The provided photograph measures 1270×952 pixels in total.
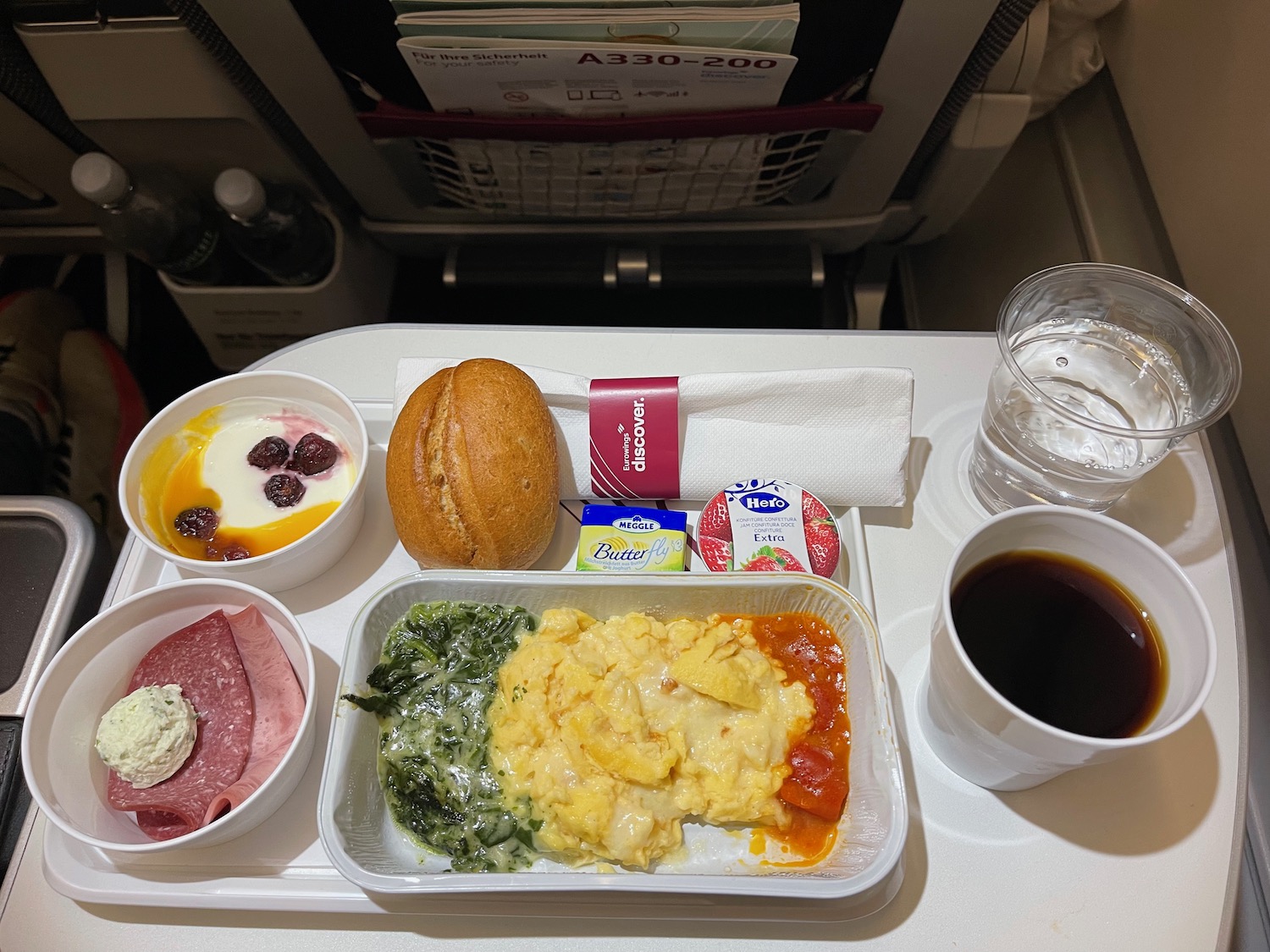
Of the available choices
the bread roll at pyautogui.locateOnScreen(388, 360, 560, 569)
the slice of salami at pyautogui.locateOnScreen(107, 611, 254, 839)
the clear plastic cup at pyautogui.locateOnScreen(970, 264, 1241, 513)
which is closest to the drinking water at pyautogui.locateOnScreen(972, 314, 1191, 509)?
the clear plastic cup at pyautogui.locateOnScreen(970, 264, 1241, 513)

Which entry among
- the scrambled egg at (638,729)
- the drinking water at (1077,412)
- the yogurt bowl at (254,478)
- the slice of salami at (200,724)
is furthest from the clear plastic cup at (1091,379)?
the slice of salami at (200,724)

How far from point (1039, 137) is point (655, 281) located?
0.82 m

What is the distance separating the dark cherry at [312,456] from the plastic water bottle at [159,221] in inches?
24.3

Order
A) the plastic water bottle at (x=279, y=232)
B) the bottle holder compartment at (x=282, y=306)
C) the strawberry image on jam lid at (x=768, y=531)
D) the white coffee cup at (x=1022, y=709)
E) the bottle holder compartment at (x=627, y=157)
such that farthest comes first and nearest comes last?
the bottle holder compartment at (x=282, y=306), the plastic water bottle at (x=279, y=232), the bottle holder compartment at (x=627, y=157), the strawberry image on jam lid at (x=768, y=531), the white coffee cup at (x=1022, y=709)

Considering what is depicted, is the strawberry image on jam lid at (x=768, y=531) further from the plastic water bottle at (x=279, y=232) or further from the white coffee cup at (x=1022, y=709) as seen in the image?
the plastic water bottle at (x=279, y=232)

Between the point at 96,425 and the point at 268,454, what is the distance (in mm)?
935

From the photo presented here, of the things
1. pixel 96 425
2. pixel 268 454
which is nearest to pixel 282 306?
pixel 96 425

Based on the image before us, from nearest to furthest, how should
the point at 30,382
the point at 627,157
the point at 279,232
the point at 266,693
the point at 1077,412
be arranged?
the point at 266,693, the point at 1077,412, the point at 627,157, the point at 279,232, the point at 30,382

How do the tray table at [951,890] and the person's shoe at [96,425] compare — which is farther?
the person's shoe at [96,425]

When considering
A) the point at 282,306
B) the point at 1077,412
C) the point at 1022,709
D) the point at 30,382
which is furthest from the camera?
the point at 30,382

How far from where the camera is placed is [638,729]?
2.44ft

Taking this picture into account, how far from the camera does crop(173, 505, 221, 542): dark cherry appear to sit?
86 cm

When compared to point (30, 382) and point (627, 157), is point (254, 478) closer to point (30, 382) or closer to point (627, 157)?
point (627, 157)

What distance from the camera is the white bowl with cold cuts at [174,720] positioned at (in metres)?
0.70
